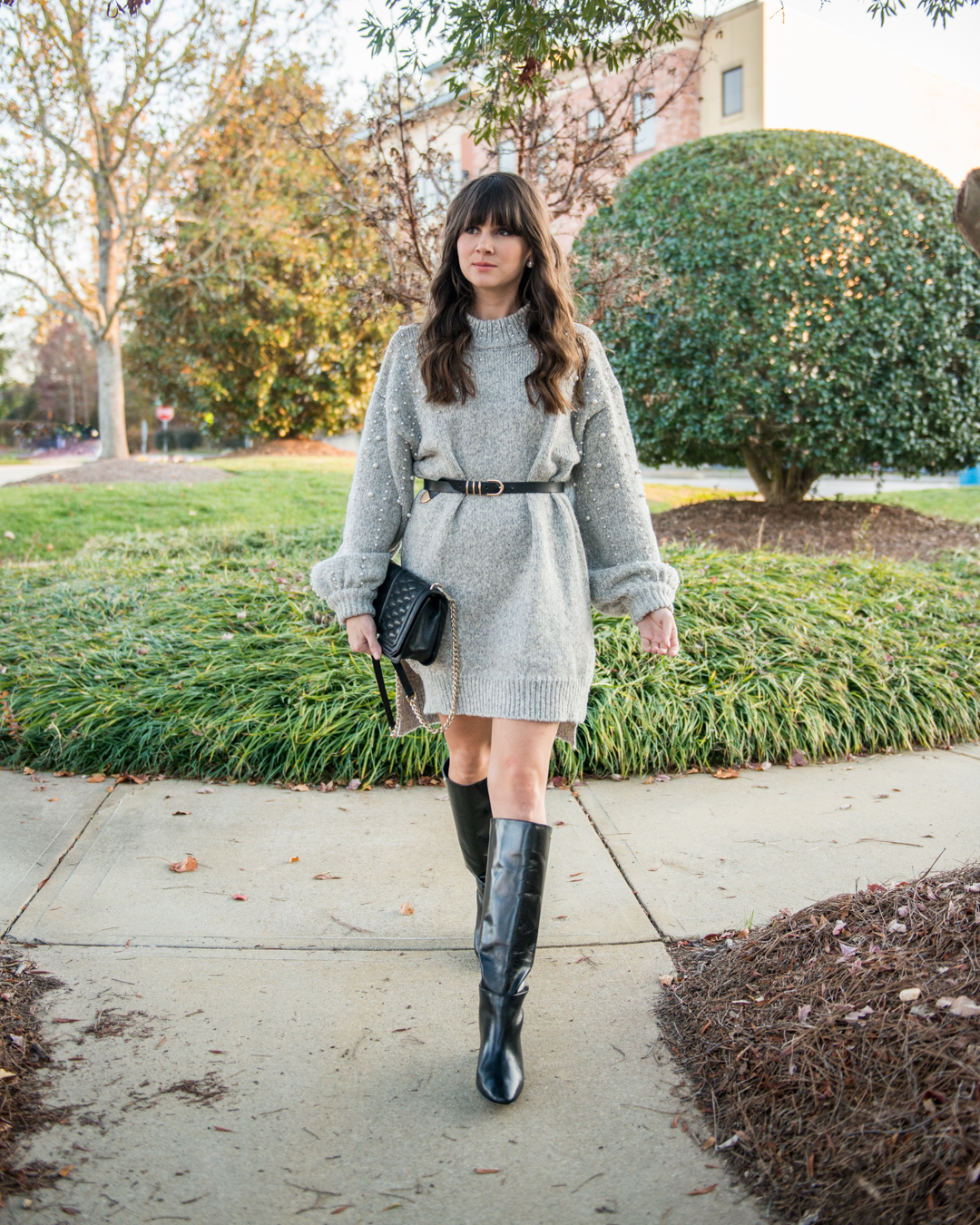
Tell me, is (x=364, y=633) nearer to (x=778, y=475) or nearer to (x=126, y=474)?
(x=778, y=475)

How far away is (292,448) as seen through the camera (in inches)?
814

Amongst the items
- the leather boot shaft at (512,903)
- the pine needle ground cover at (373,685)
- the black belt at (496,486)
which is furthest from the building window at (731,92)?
the leather boot shaft at (512,903)

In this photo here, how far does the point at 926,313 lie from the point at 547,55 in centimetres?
635

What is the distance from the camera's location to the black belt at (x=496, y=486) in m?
2.29

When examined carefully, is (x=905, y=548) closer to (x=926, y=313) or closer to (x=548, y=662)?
(x=926, y=313)

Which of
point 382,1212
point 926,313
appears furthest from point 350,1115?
point 926,313

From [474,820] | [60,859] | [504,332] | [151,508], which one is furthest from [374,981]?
[151,508]

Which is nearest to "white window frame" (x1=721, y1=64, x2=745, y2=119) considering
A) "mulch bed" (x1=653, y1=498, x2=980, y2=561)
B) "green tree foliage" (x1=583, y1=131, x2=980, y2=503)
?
"green tree foliage" (x1=583, y1=131, x2=980, y2=503)

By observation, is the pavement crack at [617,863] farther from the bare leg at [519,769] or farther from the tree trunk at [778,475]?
the tree trunk at [778,475]

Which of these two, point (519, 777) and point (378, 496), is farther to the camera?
point (378, 496)

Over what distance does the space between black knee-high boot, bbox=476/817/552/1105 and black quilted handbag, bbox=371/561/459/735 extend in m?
0.35

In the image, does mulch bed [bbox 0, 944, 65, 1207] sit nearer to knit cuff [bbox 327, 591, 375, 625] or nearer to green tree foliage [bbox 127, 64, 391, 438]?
knit cuff [bbox 327, 591, 375, 625]

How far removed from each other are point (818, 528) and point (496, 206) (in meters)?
7.35

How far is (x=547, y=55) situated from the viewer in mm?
3203
